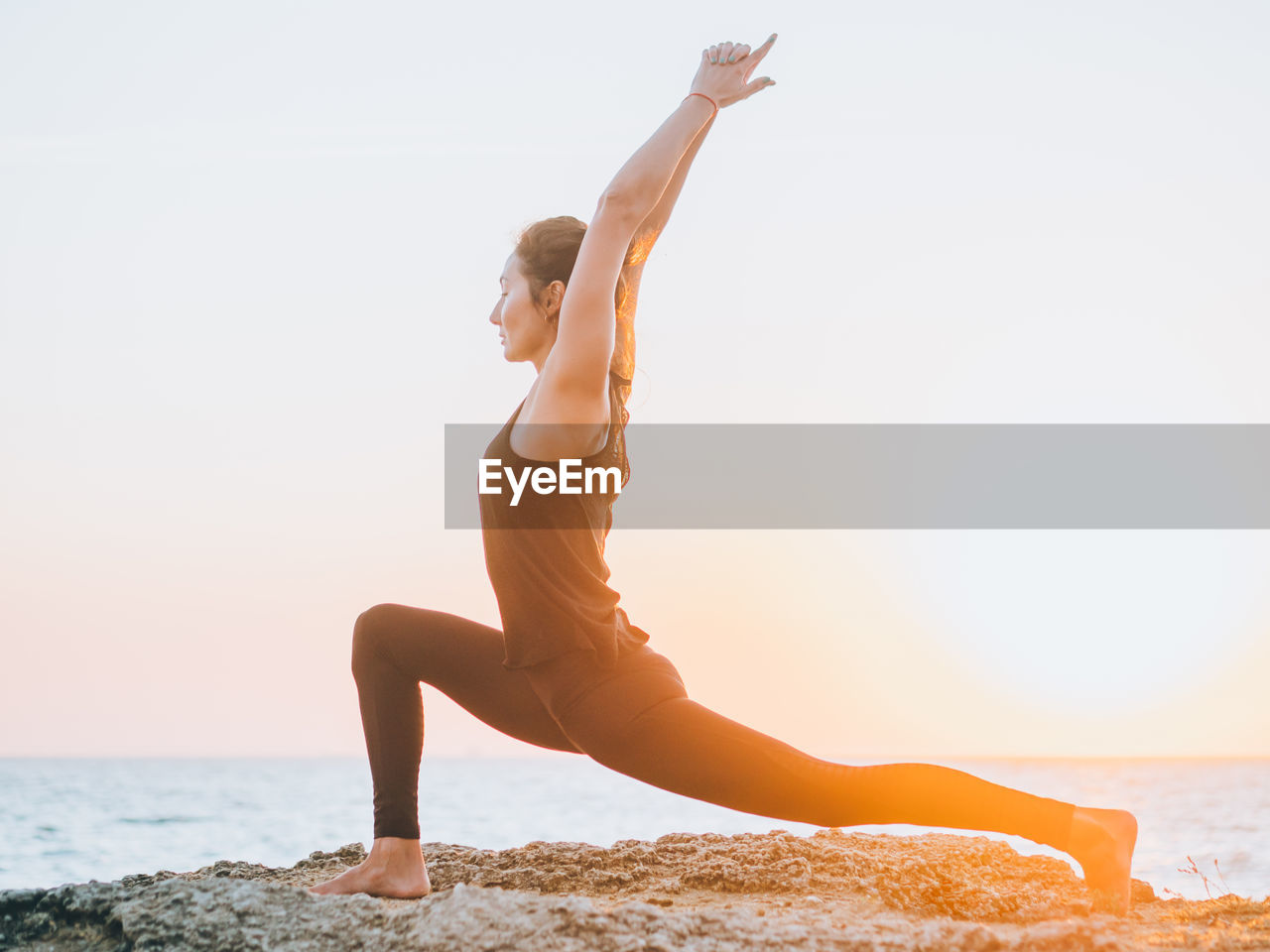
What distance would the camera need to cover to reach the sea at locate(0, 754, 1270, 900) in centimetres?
1179

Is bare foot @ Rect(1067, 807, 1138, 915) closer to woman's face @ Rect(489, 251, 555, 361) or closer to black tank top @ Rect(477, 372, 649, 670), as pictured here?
black tank top @ Rect(477, 372, 649, 670)

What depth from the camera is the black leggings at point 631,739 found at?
267cm

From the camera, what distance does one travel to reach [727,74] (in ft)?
10.3

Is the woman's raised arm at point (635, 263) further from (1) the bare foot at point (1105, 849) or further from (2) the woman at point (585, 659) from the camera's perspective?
(1) the bare foot at point (1105, 849)

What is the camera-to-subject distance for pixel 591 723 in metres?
2.82

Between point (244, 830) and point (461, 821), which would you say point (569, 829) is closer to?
point (461, 821)

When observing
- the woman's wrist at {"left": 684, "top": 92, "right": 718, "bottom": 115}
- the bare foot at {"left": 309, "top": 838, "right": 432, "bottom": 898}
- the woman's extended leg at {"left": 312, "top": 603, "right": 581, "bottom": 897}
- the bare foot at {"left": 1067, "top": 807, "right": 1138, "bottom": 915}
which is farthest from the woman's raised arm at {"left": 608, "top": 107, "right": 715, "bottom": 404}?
the bare foot at {"left": 1067, "top": 807, "right": 1138, "bottom": 915}

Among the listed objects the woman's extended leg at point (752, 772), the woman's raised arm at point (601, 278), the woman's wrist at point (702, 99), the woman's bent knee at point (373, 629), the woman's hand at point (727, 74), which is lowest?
the woman's extended leg at point (752, 772)

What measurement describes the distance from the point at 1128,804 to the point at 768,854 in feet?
77.4

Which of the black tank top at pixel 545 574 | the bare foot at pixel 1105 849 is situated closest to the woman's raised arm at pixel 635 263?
the black tank top at pixel 545 574

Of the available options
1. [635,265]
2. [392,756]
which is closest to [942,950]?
[392,756]

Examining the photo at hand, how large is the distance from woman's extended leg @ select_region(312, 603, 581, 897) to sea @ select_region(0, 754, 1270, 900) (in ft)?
6.69

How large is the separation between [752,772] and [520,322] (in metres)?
1.33

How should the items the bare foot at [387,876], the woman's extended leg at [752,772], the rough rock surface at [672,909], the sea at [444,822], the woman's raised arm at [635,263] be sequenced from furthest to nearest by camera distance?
1. the sea at [444,822]
2. the woman's raised arm at [635,263]
3. the bare foot at [387,876]
4. the woman's extended leg at [752,772]
5. the rough rock surface at [672,909]
